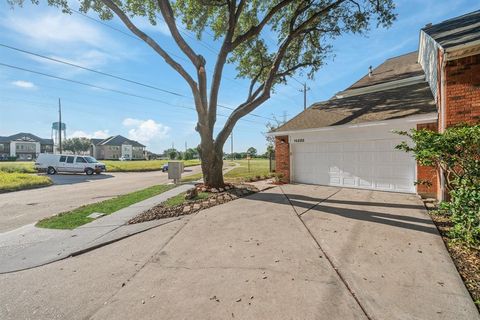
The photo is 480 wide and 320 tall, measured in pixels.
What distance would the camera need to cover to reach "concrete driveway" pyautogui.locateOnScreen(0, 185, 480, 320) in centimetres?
245

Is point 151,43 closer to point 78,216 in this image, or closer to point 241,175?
point 78,216

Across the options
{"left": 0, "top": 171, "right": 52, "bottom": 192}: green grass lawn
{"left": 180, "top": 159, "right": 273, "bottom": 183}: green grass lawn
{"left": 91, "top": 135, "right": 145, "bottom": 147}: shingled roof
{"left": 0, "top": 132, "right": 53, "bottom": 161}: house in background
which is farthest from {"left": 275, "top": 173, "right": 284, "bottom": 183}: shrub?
{"left": 0, "top": 132, "right": 53, "bottom": 161}: house in background

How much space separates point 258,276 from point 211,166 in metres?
6.46

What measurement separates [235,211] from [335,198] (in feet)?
11.6

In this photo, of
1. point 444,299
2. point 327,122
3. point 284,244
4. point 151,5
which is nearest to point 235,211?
point 284,244

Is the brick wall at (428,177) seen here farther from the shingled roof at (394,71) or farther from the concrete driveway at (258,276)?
the shingled roof at (394,71)

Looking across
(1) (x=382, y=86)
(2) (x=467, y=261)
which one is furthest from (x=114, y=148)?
(2) (x=467, y=261)

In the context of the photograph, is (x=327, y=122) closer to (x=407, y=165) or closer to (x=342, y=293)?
(x=407, y=165)

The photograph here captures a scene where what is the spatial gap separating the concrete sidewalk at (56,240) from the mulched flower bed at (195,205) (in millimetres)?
337

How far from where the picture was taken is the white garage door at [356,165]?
822 cm

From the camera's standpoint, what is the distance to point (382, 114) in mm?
8719

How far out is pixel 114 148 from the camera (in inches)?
2879

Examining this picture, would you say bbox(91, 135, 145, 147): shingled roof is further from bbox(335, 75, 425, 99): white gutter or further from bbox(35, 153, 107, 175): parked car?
bbox(335, 75, 425, 99): white gutter

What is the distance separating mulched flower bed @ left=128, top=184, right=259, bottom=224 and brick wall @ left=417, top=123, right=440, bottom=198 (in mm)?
5658
